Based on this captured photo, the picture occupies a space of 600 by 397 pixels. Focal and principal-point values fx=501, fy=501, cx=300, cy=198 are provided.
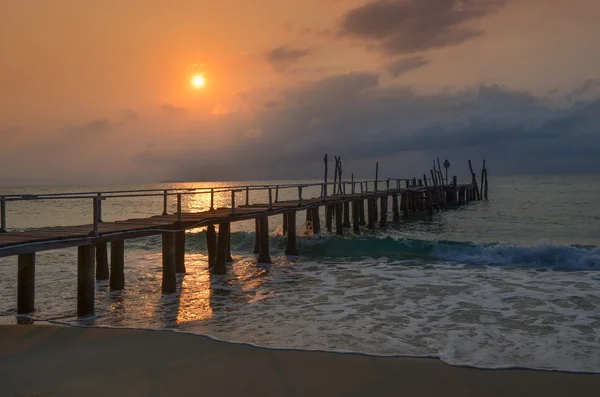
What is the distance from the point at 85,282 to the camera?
35.5ft

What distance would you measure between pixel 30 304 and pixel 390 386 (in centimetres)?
830

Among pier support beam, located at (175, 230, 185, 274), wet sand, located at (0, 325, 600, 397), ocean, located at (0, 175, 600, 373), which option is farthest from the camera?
pier support beam, located at (175, 230, 185, 274)

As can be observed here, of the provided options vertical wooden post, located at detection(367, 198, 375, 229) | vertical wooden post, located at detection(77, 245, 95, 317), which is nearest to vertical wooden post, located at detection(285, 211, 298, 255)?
vertical wooden post, located at detection(77, 245, 95, 317)

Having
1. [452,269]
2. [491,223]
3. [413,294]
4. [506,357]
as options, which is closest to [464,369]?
[506,357]

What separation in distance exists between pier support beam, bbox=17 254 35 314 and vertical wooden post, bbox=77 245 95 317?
1064mm

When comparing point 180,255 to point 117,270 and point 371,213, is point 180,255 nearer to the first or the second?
point 117,270

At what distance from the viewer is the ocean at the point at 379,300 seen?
8773 mm

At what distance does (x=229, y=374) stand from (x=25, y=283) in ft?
20.7

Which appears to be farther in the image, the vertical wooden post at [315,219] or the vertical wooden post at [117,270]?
the vertical wooden post at [315,219]

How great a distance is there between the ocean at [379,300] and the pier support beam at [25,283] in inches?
10.8

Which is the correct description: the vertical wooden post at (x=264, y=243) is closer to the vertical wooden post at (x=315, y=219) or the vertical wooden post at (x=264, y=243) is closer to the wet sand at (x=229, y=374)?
the vertical wooden post at (x=315, y=219)

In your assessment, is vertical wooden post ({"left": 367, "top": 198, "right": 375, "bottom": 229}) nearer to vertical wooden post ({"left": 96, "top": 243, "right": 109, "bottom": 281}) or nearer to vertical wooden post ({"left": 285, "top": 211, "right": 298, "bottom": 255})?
vertical wooden post ({"left": 285, "top": 211, "right": 298, "bottom": 255})

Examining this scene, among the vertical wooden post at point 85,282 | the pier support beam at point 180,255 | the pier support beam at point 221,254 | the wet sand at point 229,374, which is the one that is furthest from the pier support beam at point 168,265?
the wet sand at point 229,374

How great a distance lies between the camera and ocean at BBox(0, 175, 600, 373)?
28.8 ft
